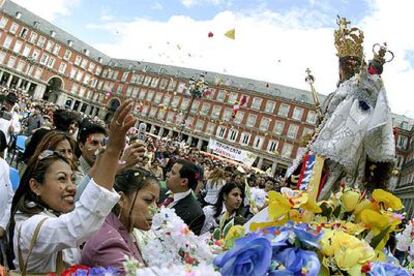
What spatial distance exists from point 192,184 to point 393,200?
125 inches

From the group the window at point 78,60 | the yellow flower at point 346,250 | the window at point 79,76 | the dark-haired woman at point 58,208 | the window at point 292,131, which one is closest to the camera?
the yellow flower at point 346,250

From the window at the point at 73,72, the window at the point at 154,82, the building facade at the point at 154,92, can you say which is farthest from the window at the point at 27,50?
the window at the point at 154,82

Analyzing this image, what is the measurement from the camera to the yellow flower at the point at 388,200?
5.59 feet

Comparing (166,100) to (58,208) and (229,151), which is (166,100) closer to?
(229,151)

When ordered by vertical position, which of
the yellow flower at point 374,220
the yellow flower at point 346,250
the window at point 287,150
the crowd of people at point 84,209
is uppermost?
the window at point 287,150

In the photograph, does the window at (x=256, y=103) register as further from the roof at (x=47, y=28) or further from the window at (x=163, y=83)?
the roof at (x=47, y=28)

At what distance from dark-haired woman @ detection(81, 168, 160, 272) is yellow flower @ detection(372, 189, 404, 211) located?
1.11m

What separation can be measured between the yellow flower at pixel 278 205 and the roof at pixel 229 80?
5463cm

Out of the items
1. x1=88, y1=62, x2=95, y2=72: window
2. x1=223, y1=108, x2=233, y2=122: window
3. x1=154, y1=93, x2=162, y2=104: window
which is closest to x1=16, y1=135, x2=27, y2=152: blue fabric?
x1=223, y1=108, x2=233, y2=122: window

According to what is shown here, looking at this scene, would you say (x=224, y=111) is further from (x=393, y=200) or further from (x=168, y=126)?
(x=393, y=200)

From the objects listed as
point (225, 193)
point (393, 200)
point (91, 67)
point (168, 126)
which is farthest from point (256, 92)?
point (393, 200)

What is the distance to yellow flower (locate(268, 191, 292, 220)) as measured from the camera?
62.9 inches

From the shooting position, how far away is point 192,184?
4.75 m

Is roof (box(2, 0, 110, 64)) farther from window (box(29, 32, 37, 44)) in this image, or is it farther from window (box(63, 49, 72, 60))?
window (box(29, 32, 37, 44))
